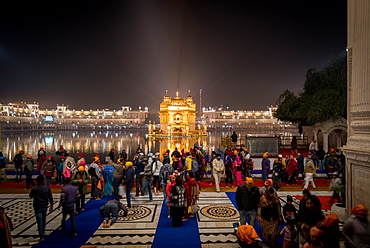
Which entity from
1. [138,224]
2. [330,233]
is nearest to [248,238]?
A: [330,233]

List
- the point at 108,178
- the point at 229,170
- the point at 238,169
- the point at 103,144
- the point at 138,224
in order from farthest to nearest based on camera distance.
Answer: the point at 103,144 < the point at 238,169 < the point at 229,170 < the point at 108,178 < the point at 138,224

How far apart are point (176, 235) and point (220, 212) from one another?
1900 mm

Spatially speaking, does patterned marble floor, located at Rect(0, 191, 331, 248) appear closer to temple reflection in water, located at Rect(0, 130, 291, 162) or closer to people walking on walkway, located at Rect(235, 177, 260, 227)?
people walking on walkway, located at Rect(235, 177, 260, 227)

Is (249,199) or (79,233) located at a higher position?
(249,199)

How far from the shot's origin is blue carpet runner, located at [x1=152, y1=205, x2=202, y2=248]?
16.9 ft

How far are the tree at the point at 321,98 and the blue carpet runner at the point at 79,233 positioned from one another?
16.6 metres

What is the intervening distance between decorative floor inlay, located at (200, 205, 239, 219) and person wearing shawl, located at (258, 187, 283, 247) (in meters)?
1.80

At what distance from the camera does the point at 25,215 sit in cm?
697

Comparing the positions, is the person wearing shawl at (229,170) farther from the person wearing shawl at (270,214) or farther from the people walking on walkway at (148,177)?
the person wearing shawl at (270,214)

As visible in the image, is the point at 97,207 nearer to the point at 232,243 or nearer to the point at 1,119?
the point at 232,243

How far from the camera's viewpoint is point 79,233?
572 cm

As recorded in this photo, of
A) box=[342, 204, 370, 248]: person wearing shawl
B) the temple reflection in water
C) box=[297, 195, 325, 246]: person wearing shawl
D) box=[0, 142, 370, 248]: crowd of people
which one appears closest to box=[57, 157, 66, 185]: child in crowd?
box=[0, 142, 370, 248]: crowd of people

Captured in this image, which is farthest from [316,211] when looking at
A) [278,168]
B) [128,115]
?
[128,115]

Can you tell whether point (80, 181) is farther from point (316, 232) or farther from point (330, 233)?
point (330, 233)
